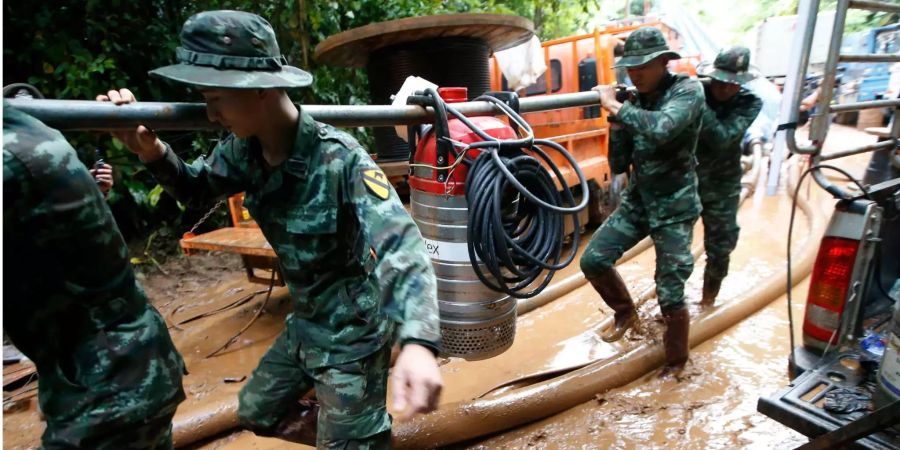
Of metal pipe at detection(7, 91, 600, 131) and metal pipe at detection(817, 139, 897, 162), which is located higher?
metal pipe at detection(7, 91, 600, 131)

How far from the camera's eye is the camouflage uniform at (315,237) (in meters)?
1.53

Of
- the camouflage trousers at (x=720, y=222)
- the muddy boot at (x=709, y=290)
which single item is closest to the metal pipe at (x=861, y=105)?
the camouflage trousers at (x=720, y=222)

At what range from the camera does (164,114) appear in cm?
156

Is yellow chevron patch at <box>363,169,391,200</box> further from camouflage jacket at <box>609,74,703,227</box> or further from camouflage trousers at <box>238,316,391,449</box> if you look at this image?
camouflage jacket at <box>609,74,703,227</box>

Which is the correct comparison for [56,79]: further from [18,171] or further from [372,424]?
[372,424]

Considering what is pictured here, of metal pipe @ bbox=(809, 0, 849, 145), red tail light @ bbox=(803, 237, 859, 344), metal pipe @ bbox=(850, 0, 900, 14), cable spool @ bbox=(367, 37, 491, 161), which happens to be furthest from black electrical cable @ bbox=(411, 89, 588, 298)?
cable spool @ bbox=(367, 37, 491, 161)

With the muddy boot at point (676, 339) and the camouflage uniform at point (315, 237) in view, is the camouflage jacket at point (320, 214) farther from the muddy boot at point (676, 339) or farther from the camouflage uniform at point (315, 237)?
the muddy boot at point (676, 339)

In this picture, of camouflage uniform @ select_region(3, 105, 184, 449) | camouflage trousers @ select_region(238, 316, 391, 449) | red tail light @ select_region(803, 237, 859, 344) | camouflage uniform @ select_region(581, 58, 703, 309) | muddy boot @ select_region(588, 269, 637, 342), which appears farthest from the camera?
muddy boot @ select_region(588, 269, 637, 342)

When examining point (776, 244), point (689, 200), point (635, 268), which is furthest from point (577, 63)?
point (689, 200)

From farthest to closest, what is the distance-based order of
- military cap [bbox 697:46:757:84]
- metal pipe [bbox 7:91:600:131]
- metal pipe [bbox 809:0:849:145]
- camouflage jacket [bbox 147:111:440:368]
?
military cap [bbox 697:46:757:84]
metal pipe [bbox 809:0:849:145]
camouflage jacket [bbox 147:111:440:368]
metal pipe [bbox 7:91:600:131]

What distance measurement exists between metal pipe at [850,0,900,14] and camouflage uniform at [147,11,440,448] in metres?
2.71

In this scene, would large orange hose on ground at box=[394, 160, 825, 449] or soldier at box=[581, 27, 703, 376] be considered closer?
large orange hose on ground at box=[394, 160, 825, 449]

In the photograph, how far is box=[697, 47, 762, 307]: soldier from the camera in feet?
12.7

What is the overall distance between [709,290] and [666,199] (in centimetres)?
133
